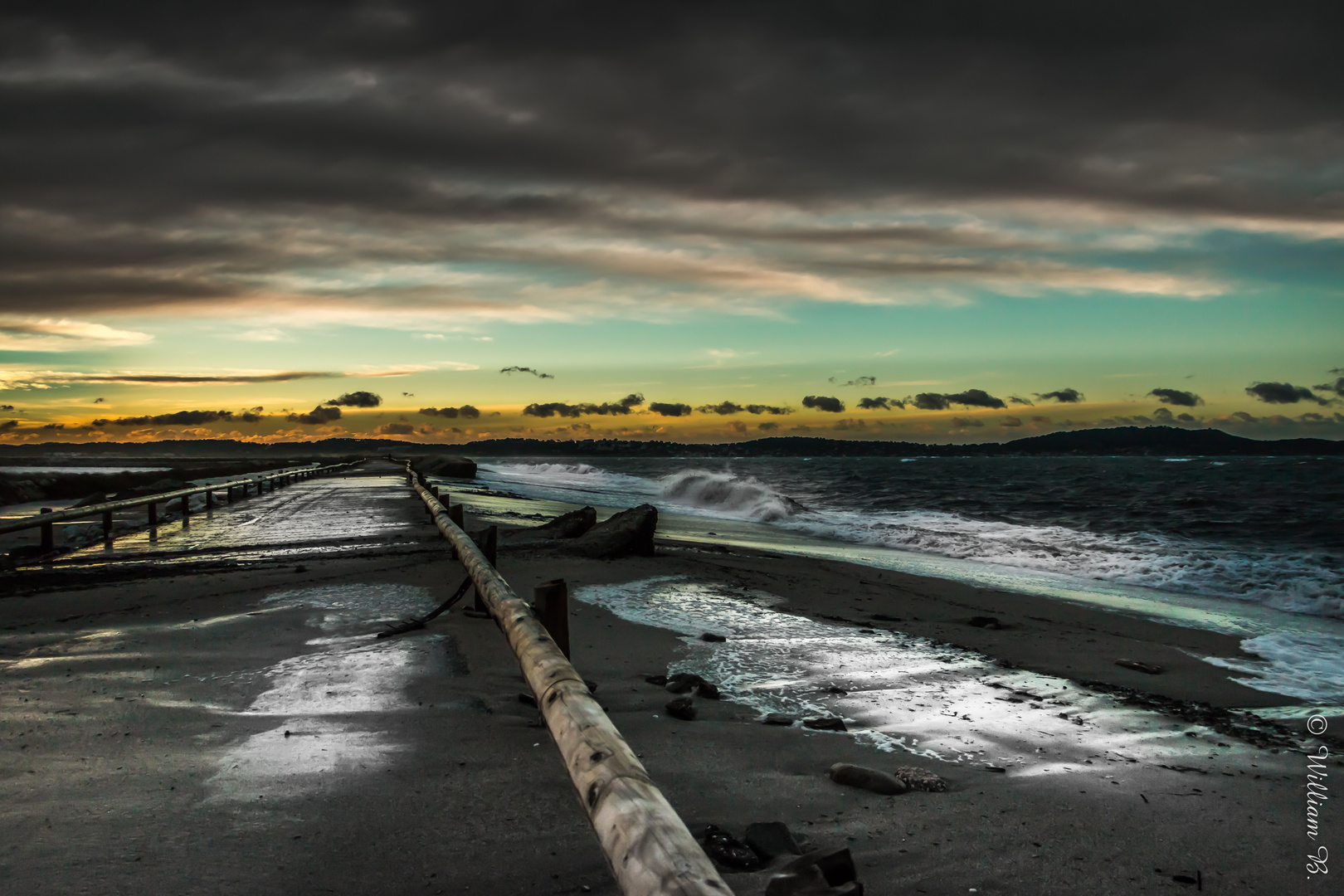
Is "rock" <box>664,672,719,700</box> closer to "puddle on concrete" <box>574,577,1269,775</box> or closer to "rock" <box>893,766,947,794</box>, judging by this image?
"puddle on concrete" <box>574,577,1269,775</box>

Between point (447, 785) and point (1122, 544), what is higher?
point (447, 785)

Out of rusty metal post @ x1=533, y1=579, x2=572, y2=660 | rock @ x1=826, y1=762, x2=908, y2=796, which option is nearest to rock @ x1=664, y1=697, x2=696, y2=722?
rusty metal post @ x1=533, y1=579, x2=572, y2=660

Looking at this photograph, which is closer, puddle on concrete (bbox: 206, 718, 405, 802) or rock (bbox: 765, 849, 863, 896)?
rock (bbox: 765, 849, 863, 896)

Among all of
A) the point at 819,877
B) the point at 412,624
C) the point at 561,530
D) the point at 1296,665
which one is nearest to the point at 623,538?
the point at 561,530

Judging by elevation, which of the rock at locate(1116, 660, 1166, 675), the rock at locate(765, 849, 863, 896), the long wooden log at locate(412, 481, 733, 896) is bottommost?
the rock at locate(1116, 660, 1166, 675)

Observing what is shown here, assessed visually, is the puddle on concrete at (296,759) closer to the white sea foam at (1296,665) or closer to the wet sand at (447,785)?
the wet sand at (447,785)

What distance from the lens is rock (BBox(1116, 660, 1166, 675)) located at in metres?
6.50

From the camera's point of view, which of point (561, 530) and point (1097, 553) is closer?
point (561, 530)

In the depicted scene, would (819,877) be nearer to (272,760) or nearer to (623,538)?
(272,760)

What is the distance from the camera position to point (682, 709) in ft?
14.9

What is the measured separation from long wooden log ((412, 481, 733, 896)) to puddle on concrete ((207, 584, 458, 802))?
105 cm

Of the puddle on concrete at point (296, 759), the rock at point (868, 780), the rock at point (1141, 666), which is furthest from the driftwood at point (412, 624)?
the rock at point (1141, 666)

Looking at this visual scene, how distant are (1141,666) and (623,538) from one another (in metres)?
6.85

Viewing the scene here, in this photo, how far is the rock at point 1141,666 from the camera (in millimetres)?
6504
